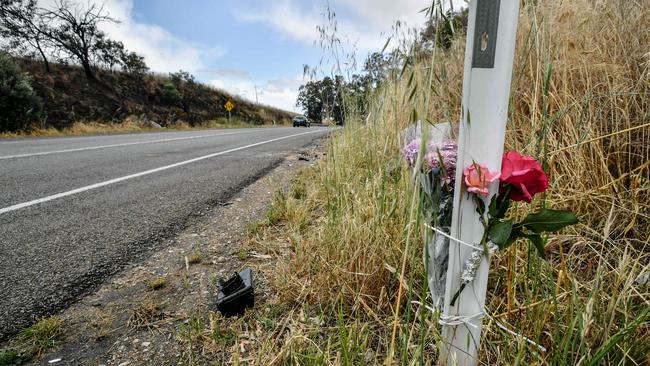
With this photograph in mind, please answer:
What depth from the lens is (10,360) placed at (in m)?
1.13

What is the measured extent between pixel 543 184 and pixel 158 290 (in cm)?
163

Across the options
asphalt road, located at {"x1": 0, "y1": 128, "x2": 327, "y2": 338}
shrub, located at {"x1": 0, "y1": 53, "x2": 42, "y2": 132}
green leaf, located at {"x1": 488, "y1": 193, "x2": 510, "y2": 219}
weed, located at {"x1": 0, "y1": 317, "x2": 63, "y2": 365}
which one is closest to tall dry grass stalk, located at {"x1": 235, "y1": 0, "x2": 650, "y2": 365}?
green leaf, located at {"x1": 488, "y1": 193, "x2": 510, "y2": 219}

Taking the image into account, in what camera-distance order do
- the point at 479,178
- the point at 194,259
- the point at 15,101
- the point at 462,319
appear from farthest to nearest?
the point at 15,101 → the point at 194,259 → the point at 462,319 → the point at 479,178

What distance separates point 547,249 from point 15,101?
17917mm

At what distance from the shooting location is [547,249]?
4.58ft

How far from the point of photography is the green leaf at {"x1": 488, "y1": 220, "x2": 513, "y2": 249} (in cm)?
67

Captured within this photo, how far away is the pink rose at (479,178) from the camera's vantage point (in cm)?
66

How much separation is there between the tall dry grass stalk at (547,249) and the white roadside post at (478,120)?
0.34ft

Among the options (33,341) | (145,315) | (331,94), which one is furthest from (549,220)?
(331,94)

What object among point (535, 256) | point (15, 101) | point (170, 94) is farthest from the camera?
point (170, 94)

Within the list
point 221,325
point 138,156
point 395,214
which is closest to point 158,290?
point 221,325

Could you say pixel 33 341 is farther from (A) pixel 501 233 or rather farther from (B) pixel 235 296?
(A) pixel 501 233

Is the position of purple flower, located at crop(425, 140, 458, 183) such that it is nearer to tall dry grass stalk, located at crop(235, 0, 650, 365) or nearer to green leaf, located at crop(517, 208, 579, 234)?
tall dry grass stalk, located at crop(235, 0, 650, 365)

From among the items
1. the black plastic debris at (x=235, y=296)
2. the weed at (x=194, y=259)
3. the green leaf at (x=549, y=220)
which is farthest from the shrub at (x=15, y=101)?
the green leaf at (x=549, y=220)
